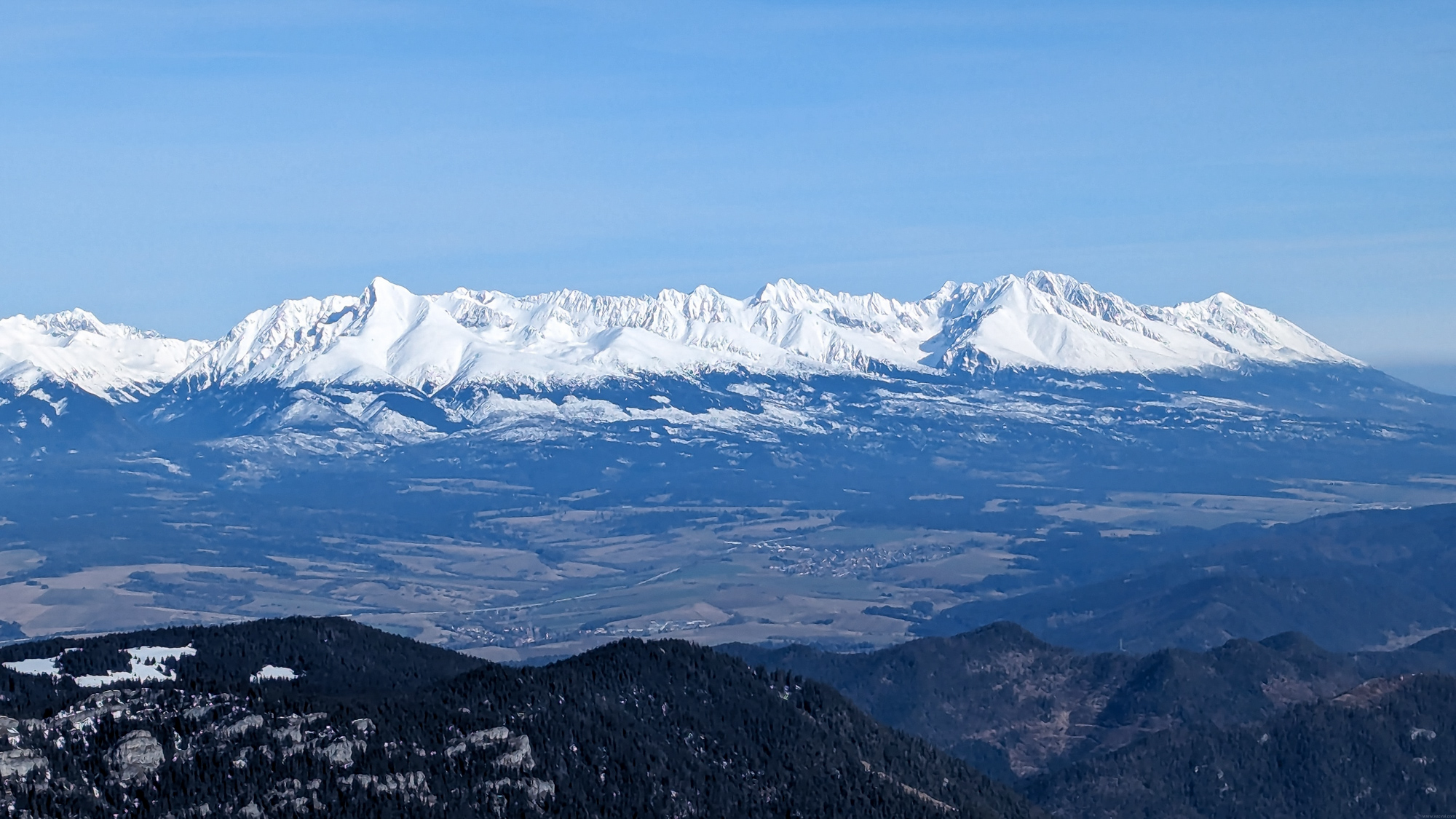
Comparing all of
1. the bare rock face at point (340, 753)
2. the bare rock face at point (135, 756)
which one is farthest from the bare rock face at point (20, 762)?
the bare rock face at point (340, 753)

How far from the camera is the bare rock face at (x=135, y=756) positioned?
167500 millimetres

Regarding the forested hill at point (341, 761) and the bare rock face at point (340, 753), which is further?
the bare rock face at point (340, 753)

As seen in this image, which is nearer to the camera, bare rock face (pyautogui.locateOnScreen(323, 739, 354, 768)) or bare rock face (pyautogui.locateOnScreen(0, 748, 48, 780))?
bare rock face (pyautogui.locateOnScreen(0, 748, 48, 780))

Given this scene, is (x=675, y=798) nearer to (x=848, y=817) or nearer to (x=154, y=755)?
(x=848, y=817)

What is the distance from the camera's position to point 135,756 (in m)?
170

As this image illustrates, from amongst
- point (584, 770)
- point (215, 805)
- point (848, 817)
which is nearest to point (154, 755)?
point (215, 805)

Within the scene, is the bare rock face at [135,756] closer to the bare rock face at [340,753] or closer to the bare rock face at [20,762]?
the bare rock face at [20,762]

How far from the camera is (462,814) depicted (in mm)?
171875

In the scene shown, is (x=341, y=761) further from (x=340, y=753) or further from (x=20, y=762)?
(x=20, y=762)

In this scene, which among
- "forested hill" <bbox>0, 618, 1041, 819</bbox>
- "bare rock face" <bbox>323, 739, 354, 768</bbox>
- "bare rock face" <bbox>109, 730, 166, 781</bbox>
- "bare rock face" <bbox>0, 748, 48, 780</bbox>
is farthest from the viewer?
"bare rock face" <bbox>323, 739, 354, 768</bbox>

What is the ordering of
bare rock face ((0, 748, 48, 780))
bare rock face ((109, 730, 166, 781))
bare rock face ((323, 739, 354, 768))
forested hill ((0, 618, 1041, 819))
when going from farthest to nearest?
1. bare rock face ((323, 739, 354, 768))
2. bare rock face ((109, 730, 166, 781))
3. forested hill ((0, 618, 1041, 819))
4. bare rock face ((0, 748, 48, 780))

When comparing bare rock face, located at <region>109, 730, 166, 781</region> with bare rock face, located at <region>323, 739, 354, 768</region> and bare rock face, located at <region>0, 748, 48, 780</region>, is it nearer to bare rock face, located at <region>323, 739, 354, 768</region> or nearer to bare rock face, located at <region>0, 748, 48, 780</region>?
bare rock face, located at <region>0, 748, 48, 780</region>

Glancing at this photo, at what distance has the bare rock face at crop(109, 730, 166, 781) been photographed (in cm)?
16750

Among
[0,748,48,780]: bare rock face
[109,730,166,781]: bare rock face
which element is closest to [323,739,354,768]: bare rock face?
[109,730,166,781]: bare rock face
